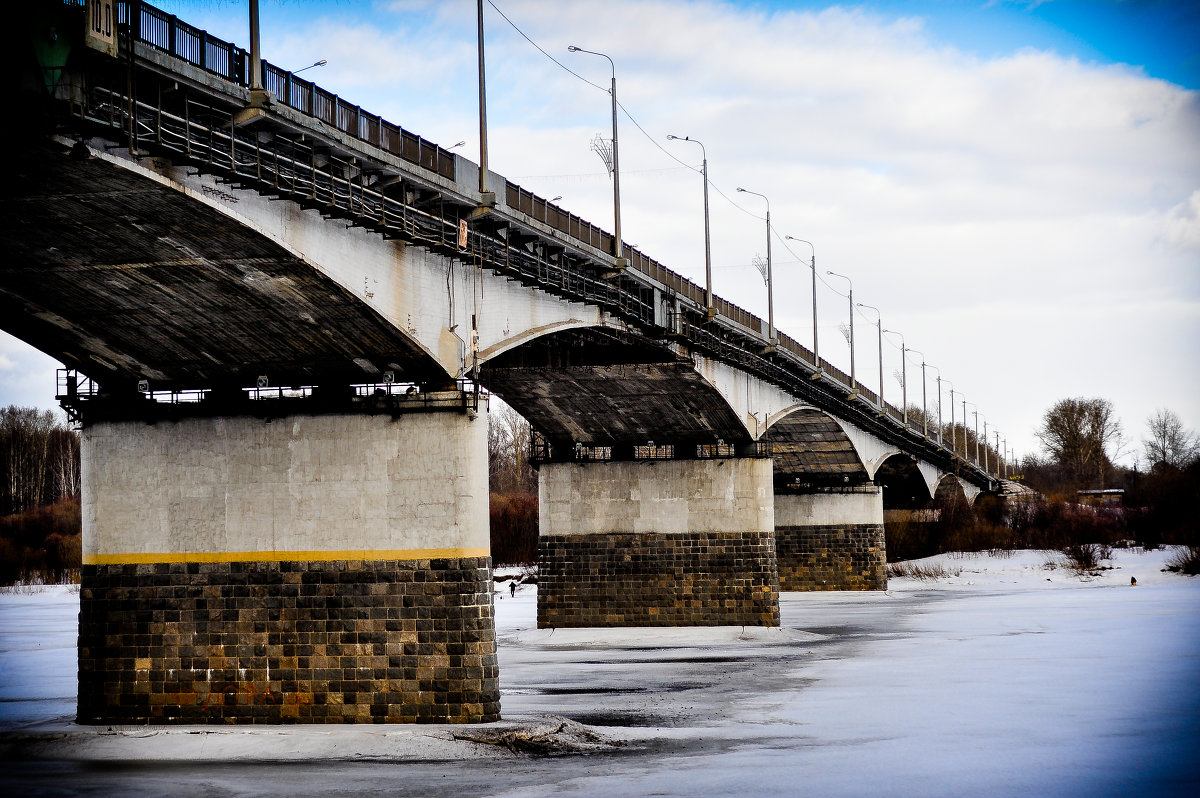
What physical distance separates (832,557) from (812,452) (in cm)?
791

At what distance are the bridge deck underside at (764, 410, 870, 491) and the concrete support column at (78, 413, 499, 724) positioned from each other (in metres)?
41.4

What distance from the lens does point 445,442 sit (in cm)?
2981

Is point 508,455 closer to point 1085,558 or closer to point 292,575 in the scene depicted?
point 1085,558

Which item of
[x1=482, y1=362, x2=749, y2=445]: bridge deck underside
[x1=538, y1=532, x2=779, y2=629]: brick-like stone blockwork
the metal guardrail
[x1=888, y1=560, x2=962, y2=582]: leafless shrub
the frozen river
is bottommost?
[x1=888, y1=560, x2=962, y2=582]: leafless shrub

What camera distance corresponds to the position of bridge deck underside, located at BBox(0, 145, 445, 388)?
22.2m

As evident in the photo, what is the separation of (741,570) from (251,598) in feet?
93.7

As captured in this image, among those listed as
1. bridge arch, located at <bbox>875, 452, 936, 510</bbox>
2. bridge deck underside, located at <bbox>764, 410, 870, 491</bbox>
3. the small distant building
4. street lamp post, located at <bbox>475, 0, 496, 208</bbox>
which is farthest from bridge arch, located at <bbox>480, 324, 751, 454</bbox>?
the small distant building

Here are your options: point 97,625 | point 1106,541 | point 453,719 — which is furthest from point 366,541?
point 1106,541

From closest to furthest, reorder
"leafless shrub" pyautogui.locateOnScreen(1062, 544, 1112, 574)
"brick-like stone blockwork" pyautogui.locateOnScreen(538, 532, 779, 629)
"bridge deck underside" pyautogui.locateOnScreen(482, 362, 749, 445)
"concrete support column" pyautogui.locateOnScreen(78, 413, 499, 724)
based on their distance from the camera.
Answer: "concrete support column" pyautogui.locateOnScreen(78, 413, 499, 724) < "bridge deck underside" pyautogui.locateOnScreen(482, 362, 749, 445) < "brick-like stone blockwork" pyautogui.locateOnScreen(538, 532, 779, 629) < "leafless shrub" pyautogui.locateOnScreen(1062, 544, 1112, 574)

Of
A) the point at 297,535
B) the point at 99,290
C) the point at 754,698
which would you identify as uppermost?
the point at 99,290

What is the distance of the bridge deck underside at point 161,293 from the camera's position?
72.7ft

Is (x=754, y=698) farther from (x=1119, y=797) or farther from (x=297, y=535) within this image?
(x=1119, y=797)

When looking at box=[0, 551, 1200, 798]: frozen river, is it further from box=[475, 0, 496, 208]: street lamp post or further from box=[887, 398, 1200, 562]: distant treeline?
box=[887, 398, 1200, 562]: distant treeline

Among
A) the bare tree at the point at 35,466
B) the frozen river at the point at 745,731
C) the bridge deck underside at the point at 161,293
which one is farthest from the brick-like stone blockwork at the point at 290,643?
the bare tree at the point at 35,466
